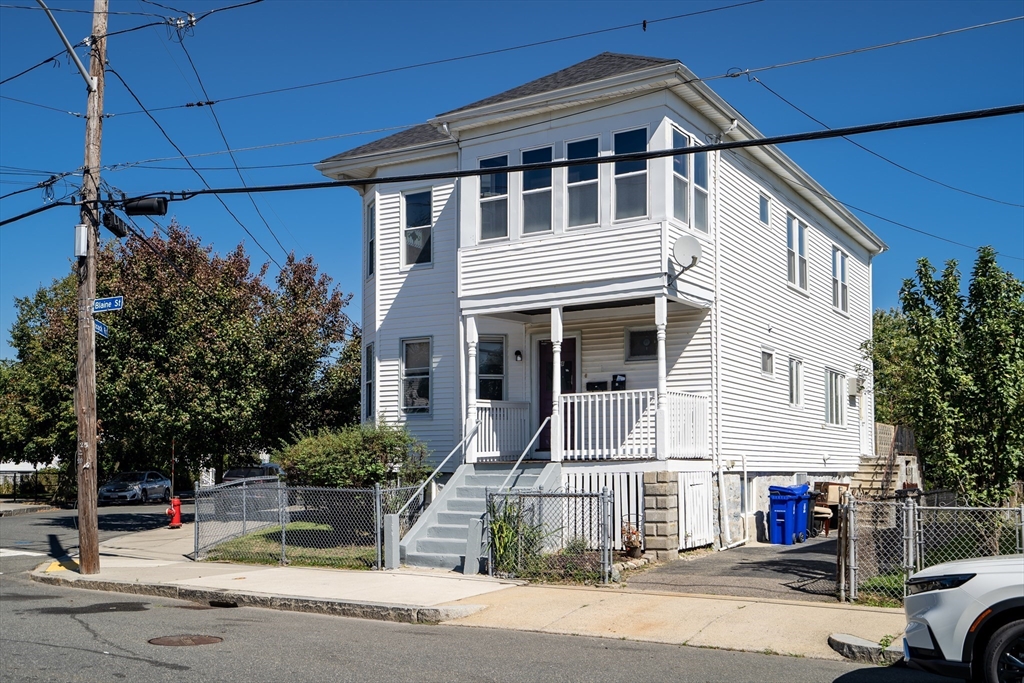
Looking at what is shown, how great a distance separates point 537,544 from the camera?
46.7ft

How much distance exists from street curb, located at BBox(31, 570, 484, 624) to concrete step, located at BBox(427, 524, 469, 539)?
3607 millimetres

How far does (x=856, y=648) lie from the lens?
→ 898 cm

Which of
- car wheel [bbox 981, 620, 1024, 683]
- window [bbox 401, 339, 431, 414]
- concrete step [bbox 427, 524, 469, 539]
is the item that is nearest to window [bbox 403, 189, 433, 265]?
window [bbox 401, 339, 431, 414]

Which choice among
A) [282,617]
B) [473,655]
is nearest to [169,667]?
[473,655]

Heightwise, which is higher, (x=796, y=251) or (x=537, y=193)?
(x=537, y=193)

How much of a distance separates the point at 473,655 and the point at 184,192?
31.1ft

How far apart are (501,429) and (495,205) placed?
4.33m

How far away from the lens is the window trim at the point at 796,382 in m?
22.0

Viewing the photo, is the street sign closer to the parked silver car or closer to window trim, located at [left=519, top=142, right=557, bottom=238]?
window trim, located at [left=519, top=142, right=557, bottom=238]

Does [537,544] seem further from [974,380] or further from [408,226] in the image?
[408,226]

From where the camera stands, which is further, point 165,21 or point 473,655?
point 165,21

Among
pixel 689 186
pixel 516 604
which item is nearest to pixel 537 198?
pixel 689 186

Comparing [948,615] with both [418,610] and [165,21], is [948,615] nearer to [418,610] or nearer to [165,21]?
[418,610]

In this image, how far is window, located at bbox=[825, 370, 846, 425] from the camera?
80.1 feet
